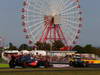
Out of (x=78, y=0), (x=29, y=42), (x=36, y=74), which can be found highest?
(x=78, y=0)

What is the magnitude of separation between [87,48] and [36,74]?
373 ft

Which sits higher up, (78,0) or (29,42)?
(78,0)

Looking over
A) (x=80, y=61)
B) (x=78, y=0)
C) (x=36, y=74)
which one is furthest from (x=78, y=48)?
(x=36, y=74)

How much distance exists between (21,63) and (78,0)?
155 ft

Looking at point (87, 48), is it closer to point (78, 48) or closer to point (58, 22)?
point (78, 48)

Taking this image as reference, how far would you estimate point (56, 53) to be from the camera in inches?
3339

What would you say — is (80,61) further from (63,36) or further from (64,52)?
(64,52)

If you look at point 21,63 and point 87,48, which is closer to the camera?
point 21,63

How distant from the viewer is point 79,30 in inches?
2972

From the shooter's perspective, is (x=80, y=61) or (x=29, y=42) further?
(x=29, y=42)

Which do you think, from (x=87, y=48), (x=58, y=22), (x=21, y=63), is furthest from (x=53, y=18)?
(x=87, y=48)

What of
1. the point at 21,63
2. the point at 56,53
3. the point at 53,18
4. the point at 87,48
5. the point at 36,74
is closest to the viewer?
the point at 36,74

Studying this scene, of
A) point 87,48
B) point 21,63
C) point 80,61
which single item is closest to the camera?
point 21,63

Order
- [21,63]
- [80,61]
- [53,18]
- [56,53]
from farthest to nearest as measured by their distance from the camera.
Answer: [56,53], [53,18], [80,61], [21,63]
